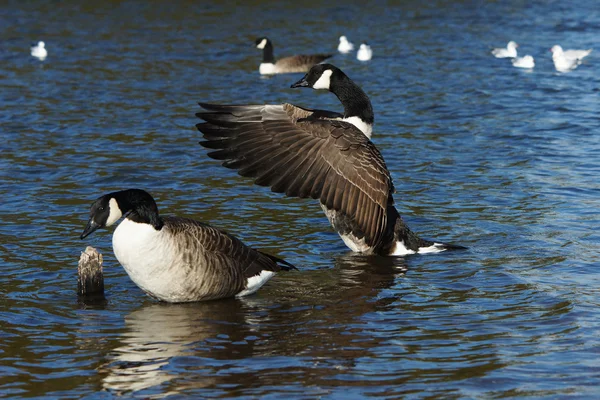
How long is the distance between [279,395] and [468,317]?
2.38m

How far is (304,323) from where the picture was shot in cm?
875

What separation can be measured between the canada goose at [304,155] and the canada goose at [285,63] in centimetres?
1377

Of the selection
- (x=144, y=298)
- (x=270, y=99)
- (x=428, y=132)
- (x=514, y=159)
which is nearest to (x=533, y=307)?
(x=144, y=298)

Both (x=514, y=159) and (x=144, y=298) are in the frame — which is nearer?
(x=144, y=298)

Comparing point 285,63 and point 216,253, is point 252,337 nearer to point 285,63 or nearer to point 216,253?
point 216,253

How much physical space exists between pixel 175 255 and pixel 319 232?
363 cm

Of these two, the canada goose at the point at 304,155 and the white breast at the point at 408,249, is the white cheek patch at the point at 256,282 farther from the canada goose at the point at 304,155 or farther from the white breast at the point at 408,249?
the white breast at the point at 408,249

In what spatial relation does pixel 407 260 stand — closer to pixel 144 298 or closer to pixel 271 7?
pixel 144 298

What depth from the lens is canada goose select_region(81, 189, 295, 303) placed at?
8492 mm

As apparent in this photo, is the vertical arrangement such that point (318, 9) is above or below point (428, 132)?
above

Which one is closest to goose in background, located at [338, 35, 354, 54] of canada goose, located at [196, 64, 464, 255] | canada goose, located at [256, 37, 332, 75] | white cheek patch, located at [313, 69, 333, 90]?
canada goose, located at [256, 37, 332, 75]

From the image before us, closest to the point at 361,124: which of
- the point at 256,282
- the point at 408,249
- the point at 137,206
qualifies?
the point at 408,249

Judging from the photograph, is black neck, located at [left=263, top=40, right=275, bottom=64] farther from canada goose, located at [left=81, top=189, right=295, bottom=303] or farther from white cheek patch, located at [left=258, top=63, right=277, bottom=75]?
canada goose, located at [left=81, top=189, right=295, bottom=303]

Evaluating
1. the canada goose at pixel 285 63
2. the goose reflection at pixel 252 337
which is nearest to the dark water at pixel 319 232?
the goose reflection at pixel 252 337
